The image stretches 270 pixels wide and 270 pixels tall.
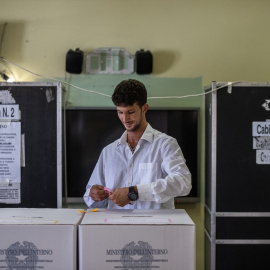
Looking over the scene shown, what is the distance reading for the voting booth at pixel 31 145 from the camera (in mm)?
2020

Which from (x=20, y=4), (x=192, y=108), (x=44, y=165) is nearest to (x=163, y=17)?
(x=192, y=108)

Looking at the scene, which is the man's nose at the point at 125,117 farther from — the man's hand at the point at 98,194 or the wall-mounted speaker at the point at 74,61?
the wall-mounted speaker at the point at 74,61

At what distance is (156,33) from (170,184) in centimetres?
157

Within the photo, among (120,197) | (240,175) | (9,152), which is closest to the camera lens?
(120,197)

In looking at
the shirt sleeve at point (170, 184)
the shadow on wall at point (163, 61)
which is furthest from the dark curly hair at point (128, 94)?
the shadow on wall at point (163, 61)

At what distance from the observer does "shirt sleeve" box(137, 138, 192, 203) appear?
4.69ft

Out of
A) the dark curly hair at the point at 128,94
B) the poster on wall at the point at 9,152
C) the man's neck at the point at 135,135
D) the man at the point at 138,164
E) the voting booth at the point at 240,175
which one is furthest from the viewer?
the voting booth at the point at 240,175

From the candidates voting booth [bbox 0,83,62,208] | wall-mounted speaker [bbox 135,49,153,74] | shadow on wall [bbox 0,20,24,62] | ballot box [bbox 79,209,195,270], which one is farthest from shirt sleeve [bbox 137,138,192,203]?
shadow on wall [bbox 0,20,24,62]

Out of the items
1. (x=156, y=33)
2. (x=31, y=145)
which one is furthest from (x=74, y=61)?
(x=31, y=145)

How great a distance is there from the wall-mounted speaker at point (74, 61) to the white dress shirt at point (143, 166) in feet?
3.13

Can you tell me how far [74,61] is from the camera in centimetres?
255

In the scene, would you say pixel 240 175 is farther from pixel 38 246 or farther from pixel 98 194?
pixel 38 246

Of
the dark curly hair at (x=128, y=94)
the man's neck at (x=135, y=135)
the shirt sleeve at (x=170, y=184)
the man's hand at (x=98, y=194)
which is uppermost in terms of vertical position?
the dark curly hair at (x=128, y=94)

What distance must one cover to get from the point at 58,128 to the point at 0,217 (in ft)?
2.81
